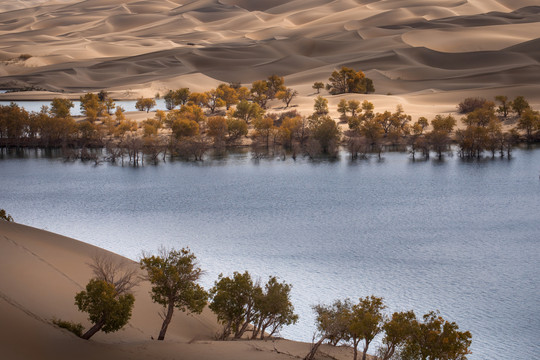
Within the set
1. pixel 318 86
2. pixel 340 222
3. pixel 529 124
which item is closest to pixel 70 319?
pixel 340 222

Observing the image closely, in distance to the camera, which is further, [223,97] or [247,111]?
[223,97]

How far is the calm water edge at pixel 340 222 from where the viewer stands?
2578cm

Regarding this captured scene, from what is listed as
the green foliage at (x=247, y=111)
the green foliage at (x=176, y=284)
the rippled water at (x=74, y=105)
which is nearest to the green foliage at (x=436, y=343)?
the green foliage at (x=176, y=284)

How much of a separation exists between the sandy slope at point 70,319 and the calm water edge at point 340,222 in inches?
161

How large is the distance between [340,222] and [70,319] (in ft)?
64.6

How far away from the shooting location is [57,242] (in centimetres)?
2767

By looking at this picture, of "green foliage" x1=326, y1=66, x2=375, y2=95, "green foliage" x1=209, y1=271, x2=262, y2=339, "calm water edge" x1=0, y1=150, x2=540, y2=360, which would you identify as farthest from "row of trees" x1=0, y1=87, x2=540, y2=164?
"green foliage" x1=209, y1=271, x2=262, y2=339

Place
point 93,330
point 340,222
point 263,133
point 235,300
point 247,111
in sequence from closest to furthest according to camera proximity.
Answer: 1. point 93,330
2. point 235,300
3. point 340,222
4. point 263,133
5. point 247,111

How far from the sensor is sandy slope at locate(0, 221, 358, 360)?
16.9 metres

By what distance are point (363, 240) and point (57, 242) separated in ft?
45.9

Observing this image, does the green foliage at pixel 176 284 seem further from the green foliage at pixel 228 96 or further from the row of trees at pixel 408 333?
the green foliage at pixel 228 96

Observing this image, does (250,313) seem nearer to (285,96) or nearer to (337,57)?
(285,96)

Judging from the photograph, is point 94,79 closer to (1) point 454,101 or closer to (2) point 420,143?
(1) point 454,101

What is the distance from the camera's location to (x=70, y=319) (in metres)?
19.6
